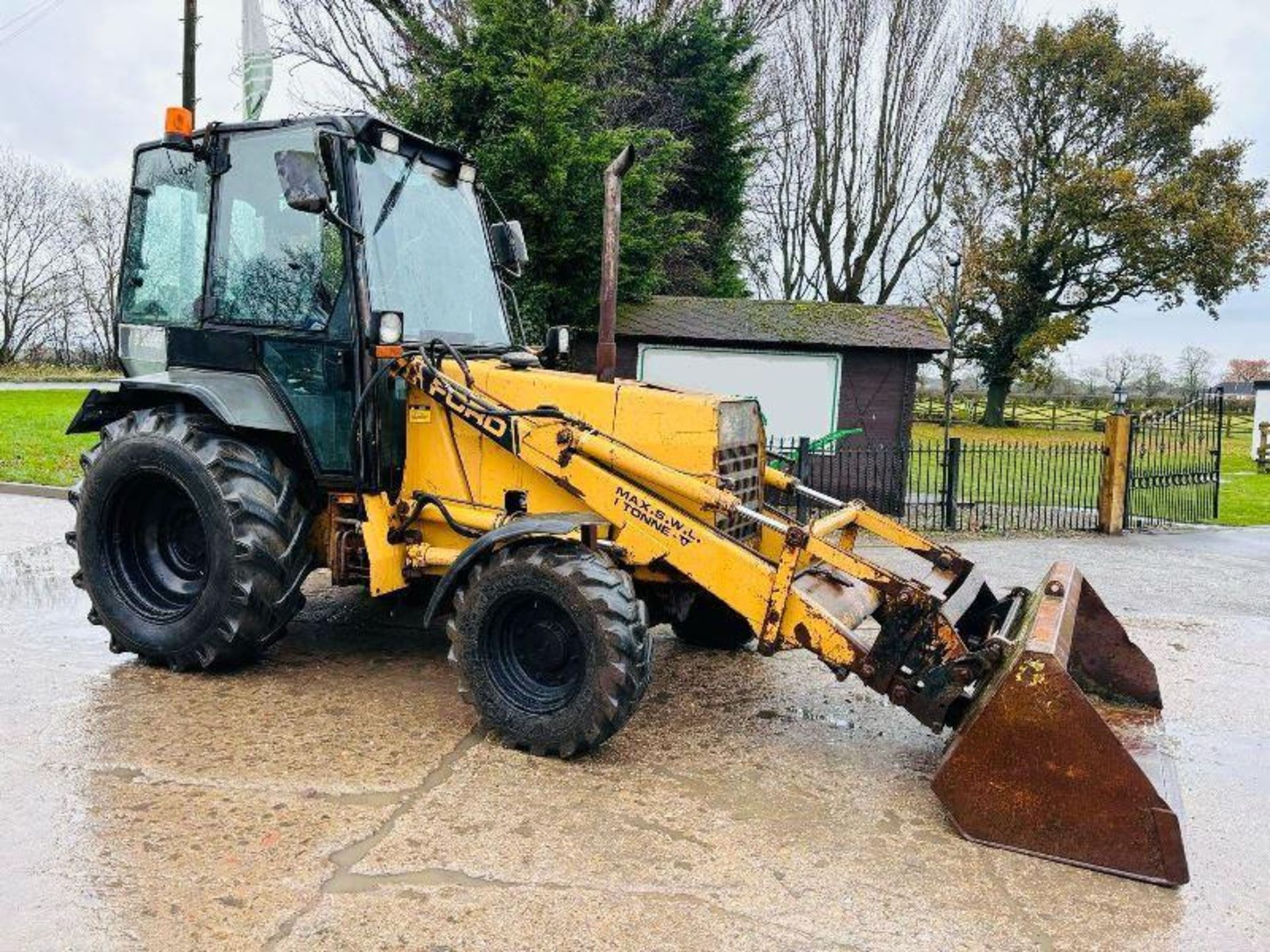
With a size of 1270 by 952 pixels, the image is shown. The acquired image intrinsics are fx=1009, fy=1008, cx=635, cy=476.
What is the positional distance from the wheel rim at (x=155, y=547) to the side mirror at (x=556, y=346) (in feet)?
6.94

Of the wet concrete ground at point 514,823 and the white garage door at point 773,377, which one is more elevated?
the white garage door at point 773,377

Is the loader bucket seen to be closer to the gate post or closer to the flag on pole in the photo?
the gate post

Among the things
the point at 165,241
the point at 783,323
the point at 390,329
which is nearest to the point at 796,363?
the point at 783,323

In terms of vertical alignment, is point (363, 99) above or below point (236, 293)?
above

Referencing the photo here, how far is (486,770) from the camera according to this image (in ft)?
13.7

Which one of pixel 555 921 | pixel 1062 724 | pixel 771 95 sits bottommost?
pixel 555 921

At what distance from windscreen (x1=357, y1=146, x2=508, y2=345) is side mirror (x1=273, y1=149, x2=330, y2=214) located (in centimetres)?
46

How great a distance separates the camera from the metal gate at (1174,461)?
12.4 metres

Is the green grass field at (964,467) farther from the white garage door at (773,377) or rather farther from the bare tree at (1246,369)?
the bare tree at (1246,369)

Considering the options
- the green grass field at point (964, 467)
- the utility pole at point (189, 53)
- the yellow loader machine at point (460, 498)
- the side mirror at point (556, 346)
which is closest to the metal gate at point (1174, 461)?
the green grass field at point (964, 467)

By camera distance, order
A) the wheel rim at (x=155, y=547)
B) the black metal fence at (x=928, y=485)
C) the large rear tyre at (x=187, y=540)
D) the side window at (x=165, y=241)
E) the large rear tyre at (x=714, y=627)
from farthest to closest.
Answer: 1. the black metal fence at (x=928, y=485)
2. the large rear tyre at (x=714, y=627)
3. the side window at (x=165, y=241)
4. the wheel rim at (x=155, y=547)
5. the large rear tyre at (x=187, y=540)

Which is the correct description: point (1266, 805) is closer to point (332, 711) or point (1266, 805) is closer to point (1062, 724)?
point (1062, 724)

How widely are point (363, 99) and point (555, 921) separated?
62.5 feet

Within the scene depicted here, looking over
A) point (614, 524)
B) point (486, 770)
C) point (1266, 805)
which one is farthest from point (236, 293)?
point (1266, 805)
